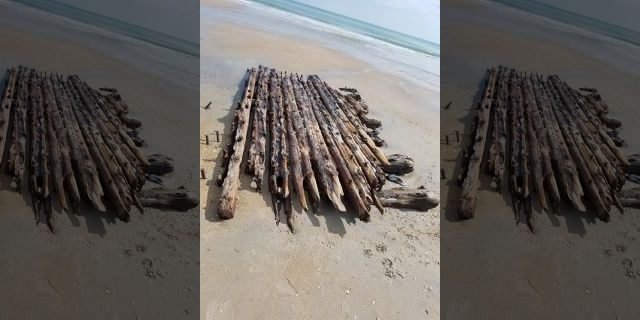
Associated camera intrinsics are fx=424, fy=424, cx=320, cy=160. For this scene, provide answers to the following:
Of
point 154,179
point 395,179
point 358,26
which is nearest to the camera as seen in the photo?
point 154,179

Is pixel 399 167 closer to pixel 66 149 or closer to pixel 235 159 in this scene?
pixel 235 159

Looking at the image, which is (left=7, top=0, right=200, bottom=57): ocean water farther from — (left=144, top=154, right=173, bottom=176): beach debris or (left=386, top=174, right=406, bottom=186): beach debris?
(left=386, top=174, right=406, bottom=186): beach debris

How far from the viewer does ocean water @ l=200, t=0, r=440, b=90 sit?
8484mm

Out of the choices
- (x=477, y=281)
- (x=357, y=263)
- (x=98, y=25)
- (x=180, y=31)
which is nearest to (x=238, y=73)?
(x=180, y=31)

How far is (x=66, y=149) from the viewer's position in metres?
3.01

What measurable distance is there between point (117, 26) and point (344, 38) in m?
6.81

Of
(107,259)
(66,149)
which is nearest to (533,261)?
(107,259)

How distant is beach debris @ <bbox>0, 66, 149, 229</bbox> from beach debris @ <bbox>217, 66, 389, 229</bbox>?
72cm

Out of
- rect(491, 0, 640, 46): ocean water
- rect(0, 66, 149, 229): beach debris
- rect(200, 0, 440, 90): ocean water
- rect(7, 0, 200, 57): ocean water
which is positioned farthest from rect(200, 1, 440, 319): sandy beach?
rect(200, 0, 440, 90): ocean water

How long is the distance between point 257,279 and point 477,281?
137 centimetres

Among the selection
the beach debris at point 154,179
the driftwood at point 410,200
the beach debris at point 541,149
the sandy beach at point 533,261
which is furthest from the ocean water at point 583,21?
the beach debris at point 154,179

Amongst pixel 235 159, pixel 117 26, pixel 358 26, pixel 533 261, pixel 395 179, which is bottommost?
pixel 533 261

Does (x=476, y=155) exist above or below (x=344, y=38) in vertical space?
below

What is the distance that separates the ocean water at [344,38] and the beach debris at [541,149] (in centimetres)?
362
